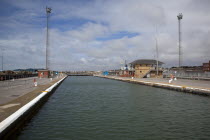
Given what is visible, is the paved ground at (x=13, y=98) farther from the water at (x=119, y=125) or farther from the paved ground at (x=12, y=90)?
the water at (x=119, y=125)

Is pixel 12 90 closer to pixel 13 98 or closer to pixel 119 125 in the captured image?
pixel 13 98

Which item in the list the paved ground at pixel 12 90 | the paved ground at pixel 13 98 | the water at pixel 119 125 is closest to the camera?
the water at pixel 119 125

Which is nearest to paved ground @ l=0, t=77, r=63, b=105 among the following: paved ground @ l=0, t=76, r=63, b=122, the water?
paved ground @ l=0, t=76, r=63, b=122

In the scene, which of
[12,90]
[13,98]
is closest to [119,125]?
[13,98]

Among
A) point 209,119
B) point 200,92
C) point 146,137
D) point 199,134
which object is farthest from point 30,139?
point 200,92

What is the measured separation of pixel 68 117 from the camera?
537 inches

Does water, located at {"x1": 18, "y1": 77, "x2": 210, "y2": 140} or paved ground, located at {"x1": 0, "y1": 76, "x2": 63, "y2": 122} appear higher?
paved ground, located at {"x1": 0, "y1": 76, "x2": 63, "y2": 122}

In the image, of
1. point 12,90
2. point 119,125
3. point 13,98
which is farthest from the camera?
point 12,90

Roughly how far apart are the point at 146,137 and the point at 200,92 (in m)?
17.8

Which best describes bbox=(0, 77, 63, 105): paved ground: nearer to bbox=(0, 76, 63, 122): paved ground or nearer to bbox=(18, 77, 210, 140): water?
bbox=(0, 76, 63, 122): paved ground

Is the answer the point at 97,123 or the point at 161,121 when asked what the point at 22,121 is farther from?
the point at 161,121

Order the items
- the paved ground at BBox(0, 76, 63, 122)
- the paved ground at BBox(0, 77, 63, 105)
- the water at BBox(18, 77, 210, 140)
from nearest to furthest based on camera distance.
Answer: the water at BBox(18, 77, 210, 140) → the paved ground at BBox(0, 76, 63, 122) → the paved ground at BBox(0, 77, 63, 105)

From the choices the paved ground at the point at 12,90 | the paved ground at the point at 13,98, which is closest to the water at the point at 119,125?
the paved ground at the point at 13,98

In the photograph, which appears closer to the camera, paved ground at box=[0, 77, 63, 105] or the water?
the water
